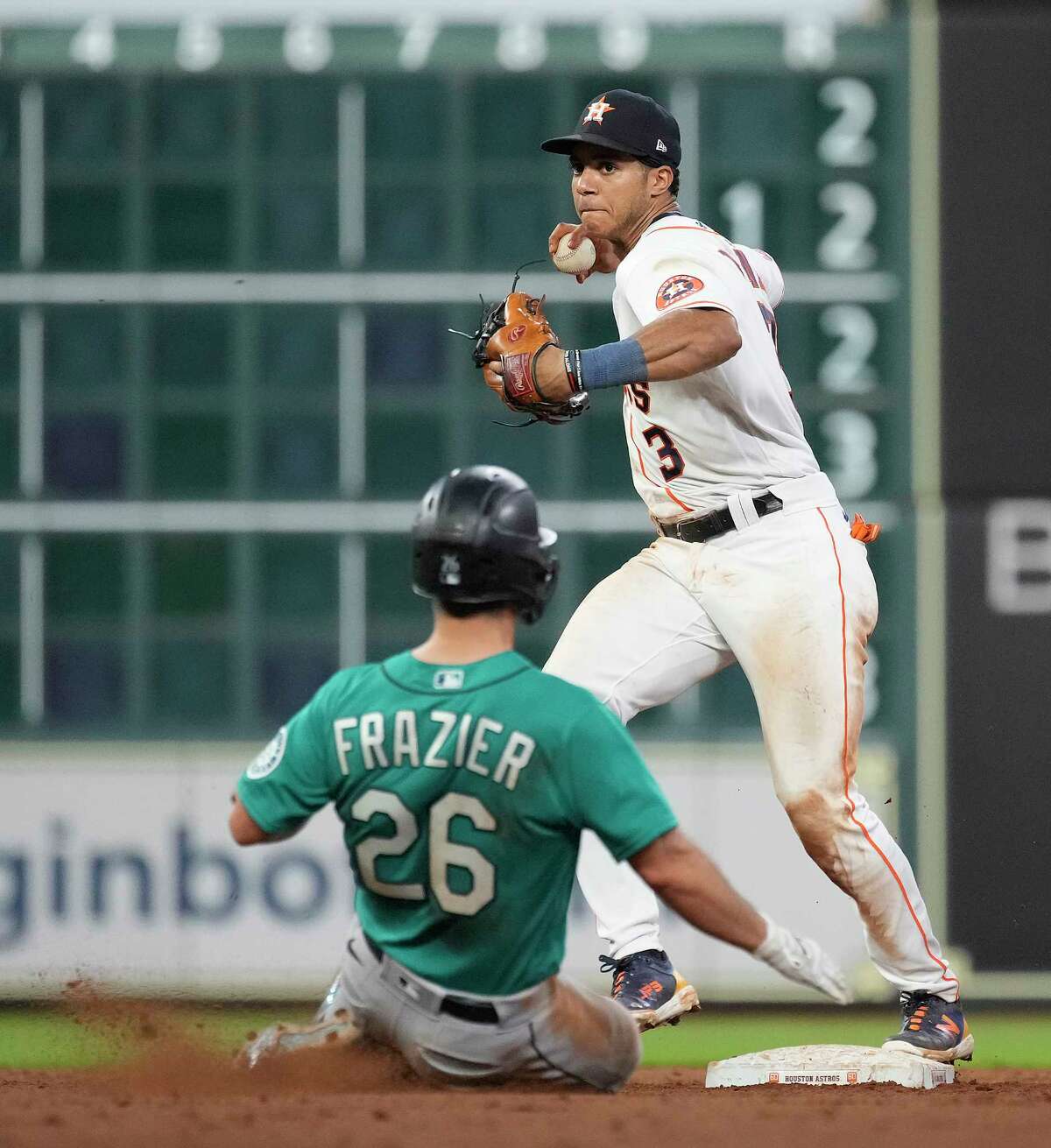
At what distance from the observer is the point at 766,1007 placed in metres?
8.13

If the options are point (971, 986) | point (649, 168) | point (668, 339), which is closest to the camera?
point (668, 339)

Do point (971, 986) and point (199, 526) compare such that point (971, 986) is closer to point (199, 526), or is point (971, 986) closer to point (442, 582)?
point (199, 526)

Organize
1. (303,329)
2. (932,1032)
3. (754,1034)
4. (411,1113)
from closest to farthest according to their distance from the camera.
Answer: (411,1113)
(932,1032)
(754,1034)
(303,329)

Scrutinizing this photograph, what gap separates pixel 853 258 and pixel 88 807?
341cm

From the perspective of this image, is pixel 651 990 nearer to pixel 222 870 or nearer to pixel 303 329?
pixel 222 870

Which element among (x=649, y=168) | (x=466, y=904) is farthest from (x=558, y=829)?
(x=649, y=168)

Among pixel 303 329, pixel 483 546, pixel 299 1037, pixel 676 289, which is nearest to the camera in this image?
pixel 483 546

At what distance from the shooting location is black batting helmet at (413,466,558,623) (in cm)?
349

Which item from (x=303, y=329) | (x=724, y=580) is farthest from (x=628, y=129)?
(x=303, y=329)

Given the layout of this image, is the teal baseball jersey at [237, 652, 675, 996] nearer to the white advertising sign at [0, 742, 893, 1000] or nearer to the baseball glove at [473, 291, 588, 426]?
the baseball glove at [473, 291, 588, 426]

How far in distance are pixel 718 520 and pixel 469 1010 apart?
1.42 metres

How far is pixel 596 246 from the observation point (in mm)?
4855

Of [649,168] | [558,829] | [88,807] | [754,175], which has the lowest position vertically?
[88,807]

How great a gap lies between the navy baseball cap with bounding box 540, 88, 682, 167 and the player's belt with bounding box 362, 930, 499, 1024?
1899mm
